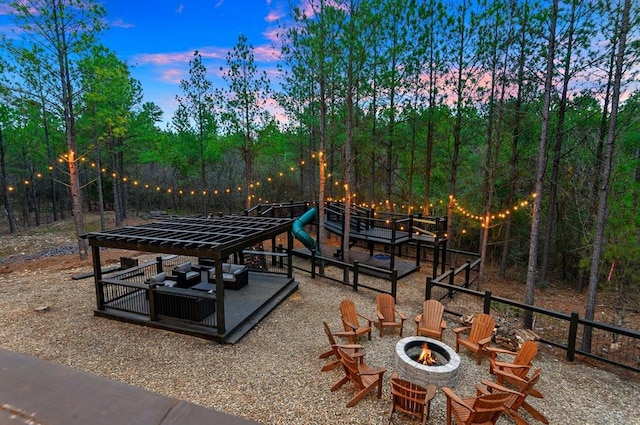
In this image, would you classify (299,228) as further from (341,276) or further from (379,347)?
(379,347)

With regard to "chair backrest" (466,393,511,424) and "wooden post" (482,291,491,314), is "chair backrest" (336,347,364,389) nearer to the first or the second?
"chair backrest" (466,393,511,424)

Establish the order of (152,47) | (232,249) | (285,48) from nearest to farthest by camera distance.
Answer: (232,249), (285,48), (152,47)

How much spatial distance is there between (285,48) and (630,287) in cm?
1763

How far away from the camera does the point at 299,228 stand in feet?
47.7

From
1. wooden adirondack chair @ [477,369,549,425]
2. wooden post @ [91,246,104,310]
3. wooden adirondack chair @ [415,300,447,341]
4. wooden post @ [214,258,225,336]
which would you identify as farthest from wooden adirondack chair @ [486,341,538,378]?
wooden post @ [91,246,104,310]

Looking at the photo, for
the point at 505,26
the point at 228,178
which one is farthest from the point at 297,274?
the point at 228,178

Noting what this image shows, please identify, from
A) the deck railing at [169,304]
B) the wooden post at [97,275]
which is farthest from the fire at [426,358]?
the wooden post at [97,275]

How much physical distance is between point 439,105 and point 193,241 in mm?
13938

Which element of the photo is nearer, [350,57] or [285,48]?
[350,57]

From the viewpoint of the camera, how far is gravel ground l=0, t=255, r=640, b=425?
5.44 m

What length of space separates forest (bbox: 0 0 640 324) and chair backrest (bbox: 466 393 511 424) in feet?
20.2

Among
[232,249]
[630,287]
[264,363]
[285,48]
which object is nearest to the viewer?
[264,363]

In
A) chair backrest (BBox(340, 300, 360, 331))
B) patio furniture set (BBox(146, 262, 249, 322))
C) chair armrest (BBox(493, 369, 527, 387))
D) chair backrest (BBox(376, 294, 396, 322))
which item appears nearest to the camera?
chair armrest (BBox(493, 369, 527, 387))

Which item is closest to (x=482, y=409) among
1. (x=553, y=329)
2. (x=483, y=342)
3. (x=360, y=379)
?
(x=360, y=379)
